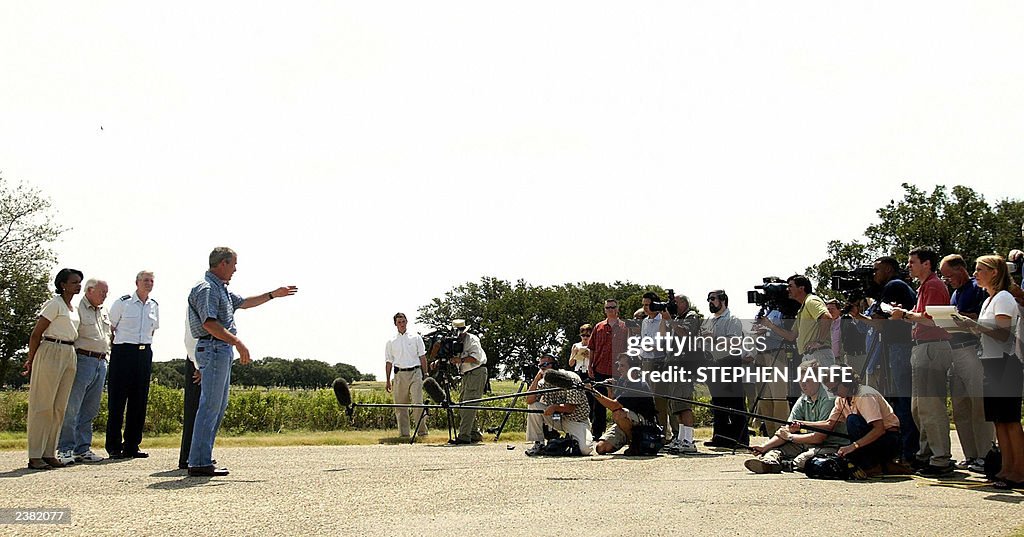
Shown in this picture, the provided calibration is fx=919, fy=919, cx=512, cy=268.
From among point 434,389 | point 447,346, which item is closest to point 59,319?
point 434,389

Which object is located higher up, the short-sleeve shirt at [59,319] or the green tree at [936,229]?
the green tree at [936,229]

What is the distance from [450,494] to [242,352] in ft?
7.20

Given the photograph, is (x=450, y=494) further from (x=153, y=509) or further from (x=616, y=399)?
(x=616, y=399)

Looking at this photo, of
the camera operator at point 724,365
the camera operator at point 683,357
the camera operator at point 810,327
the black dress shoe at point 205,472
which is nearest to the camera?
the black dress shoe at point 205,472

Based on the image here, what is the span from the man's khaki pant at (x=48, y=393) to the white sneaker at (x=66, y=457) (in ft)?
1.09

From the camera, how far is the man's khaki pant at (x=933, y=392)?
8227mm

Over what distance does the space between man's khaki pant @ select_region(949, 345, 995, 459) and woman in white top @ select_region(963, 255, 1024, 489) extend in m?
0.43

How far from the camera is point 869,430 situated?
807 cm

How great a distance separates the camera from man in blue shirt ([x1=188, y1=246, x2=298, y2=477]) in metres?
7.72

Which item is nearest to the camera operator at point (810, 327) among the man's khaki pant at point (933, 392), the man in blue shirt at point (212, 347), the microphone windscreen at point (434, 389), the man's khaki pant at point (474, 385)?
the man's khaki pant at point (933, 392)

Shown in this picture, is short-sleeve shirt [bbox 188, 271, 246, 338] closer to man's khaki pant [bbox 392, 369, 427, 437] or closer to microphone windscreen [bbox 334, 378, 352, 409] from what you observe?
microphone windscreen [bbox 334, 378, 352, 409]

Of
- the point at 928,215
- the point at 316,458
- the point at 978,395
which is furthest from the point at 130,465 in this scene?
the point at 928,215

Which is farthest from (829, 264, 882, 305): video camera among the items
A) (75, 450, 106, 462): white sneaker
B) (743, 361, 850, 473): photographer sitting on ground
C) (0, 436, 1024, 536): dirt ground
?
(75, 450, 106, 462): white sneaker

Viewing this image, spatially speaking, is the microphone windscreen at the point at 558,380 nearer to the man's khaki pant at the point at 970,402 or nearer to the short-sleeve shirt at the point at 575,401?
the short-sleeve shirt at the point at 575,401
